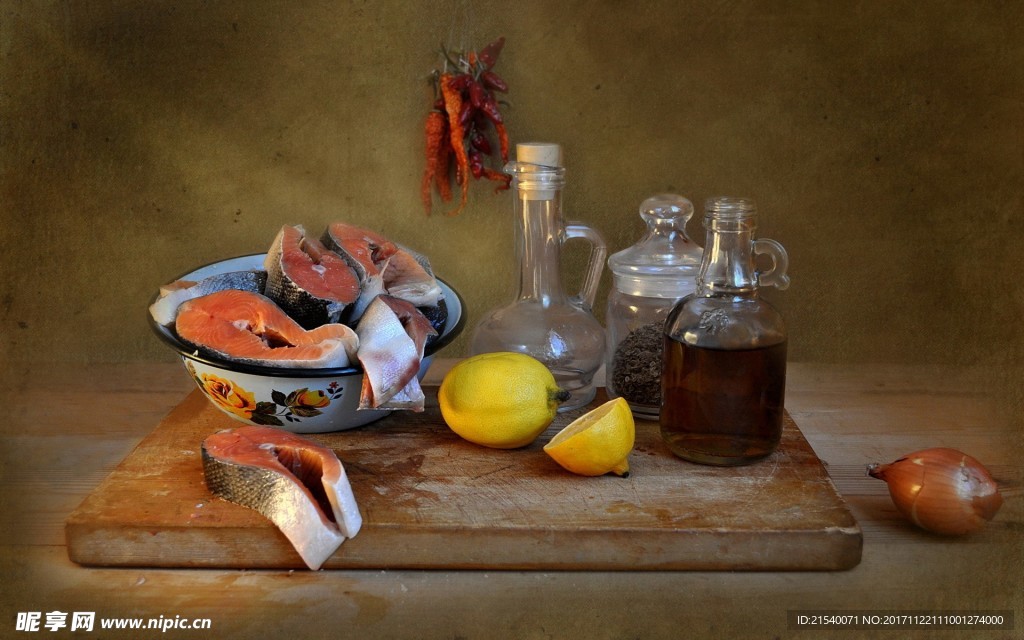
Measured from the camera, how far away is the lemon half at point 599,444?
1.07 m

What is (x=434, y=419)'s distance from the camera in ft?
4.33

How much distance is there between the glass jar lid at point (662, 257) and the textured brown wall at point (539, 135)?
47cm

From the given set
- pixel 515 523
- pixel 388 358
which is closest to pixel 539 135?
pixel 388 358

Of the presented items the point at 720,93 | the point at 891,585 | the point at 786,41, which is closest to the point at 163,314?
the point at 891,585

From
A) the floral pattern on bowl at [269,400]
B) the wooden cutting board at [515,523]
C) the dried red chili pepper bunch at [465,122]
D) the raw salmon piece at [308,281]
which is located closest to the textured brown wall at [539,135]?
the dried red chili pepper bunch at [465,122]

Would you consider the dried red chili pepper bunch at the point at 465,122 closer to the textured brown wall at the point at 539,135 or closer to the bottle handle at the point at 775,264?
the textured brown wall at the point at 539,135

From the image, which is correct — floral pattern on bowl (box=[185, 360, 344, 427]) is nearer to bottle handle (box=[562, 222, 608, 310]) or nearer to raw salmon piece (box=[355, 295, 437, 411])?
raw salmon piece (box=[355, 295, 437, 411])

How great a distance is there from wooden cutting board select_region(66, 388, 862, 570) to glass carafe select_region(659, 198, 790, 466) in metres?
0.04

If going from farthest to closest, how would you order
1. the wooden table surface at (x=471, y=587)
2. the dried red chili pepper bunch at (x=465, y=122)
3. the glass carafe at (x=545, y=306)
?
the dried red chili pepper bunch at (x=465, y=122), the glass carafe at (x=545, y=306), the wooden table surface at (x=471, y=587)

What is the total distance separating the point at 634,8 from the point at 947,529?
3.49 feet

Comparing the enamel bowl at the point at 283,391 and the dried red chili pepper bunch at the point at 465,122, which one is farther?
the dried red chili pepper bunch at the point at 465,122

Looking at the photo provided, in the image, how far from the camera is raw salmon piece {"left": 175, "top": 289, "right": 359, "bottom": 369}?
115 cm

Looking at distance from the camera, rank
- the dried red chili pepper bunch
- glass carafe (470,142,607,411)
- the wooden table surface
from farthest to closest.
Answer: the dried red chili pepper bunch → glass carafe (470,142,607,411) → the wooden table surface

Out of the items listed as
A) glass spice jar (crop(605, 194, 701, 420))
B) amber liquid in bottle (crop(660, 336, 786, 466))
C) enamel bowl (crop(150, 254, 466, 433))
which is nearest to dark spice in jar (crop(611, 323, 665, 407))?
glass spice jar (crop(605, 194, 701, 420))
